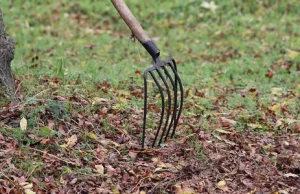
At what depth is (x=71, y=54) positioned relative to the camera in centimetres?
809

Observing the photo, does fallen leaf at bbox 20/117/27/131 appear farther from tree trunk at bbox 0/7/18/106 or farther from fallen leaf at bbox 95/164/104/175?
fallen leaf at bbox 95/164/104/175

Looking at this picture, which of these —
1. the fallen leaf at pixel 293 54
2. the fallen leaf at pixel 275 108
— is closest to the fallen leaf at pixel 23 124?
the fallen leaf at pixel 275 108

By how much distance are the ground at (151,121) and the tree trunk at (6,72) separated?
0.39ft

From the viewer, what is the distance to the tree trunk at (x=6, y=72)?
15.1 ft

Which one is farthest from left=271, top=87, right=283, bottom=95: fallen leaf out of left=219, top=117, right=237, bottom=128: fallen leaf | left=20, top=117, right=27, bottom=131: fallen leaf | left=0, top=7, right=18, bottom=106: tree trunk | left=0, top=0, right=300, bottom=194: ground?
left=20, top=117, right=27, bottom=131: fallen leaf

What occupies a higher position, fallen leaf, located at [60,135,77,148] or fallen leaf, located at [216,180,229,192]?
fallen leaf, located at [60,135,77,148]

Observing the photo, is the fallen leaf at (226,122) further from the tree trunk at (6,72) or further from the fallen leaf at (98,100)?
the tree trunk at (6,72)

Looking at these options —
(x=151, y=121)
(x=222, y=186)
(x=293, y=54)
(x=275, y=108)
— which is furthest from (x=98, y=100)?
(x=293, y=54)

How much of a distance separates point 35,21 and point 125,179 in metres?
5.90

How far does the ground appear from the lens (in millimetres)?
4047

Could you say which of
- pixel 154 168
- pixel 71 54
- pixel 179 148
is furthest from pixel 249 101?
pixel 71 54

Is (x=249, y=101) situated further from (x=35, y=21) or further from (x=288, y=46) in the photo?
(x=35, y=21)

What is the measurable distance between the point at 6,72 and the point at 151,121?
4.06 ft

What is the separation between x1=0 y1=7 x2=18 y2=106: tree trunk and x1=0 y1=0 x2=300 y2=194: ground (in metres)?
0.12
